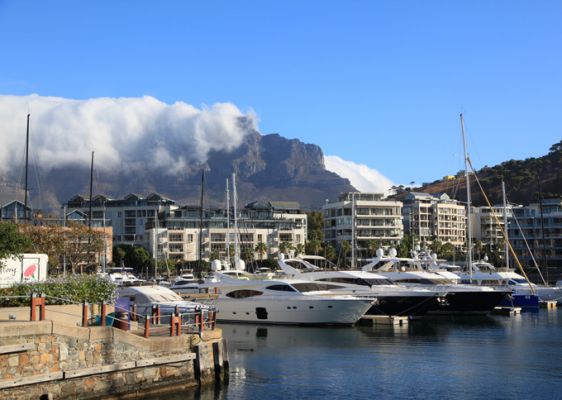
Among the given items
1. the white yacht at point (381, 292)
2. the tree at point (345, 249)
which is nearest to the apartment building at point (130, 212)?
the tree at point (345, 249)

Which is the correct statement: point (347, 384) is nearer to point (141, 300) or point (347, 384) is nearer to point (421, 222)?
point (141, 300)

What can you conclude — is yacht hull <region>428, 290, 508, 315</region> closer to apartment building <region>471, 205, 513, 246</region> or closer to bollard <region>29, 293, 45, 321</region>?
bollard <region>29, 293, 45, 321</region>

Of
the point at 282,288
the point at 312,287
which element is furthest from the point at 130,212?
Result: the point at 282,288

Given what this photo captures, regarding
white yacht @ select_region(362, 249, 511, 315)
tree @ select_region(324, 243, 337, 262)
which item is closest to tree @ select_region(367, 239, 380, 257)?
tree @ select_region(324, 243, 337, 262)

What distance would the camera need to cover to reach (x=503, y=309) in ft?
217

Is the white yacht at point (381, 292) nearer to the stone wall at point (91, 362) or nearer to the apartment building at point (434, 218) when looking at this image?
the stone wall at point (91, 362)

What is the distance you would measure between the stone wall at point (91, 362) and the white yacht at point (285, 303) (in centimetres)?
2390

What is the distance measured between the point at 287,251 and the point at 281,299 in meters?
92.7

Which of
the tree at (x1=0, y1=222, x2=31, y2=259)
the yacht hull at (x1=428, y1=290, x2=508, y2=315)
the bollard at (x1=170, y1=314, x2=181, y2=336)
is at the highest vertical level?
the tree at (x1=0, y1=222, x2=31, y2=259)

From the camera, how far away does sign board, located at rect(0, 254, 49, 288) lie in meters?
36.5

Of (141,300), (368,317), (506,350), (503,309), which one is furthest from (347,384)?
(503,309)

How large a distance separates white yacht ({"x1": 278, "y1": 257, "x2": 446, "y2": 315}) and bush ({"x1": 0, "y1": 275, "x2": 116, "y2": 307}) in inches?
1236

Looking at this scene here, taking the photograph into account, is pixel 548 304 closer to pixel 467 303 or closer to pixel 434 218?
pixel 467 303

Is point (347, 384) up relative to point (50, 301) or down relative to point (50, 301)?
down
